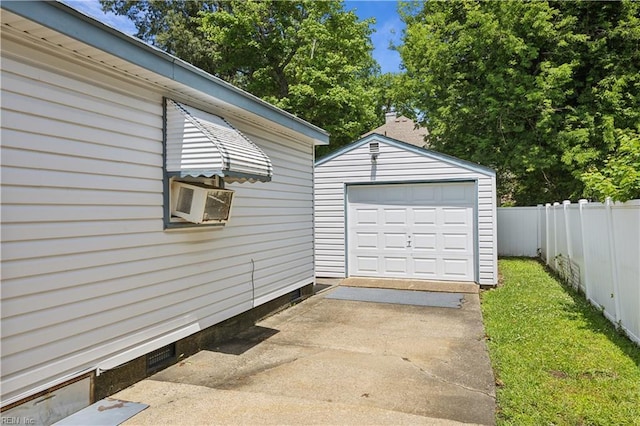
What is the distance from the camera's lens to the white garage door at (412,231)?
9.17 meters

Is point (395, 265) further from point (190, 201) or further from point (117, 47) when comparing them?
point (117, 47)

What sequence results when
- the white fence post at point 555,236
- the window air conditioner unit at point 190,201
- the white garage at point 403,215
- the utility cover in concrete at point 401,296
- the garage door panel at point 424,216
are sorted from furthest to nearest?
the white fence post at point 555,236
the garage door panel at point 424,216
the white garage at point 403,215
the utility cover in concrete at point 401,296
the window air conditioner unit at point 190,201

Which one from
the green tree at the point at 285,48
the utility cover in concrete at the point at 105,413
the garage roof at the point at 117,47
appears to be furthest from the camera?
the green tree at the point at 285,48

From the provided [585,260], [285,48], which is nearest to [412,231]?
[585,260]

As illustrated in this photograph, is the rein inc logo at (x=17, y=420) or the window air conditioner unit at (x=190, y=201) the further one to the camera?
the window air conditioner unit at (x=190, y=201)

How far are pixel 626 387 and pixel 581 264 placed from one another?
415cm

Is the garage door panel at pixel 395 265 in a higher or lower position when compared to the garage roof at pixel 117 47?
lower

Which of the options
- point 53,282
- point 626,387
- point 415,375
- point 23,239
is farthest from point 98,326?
point 626,387

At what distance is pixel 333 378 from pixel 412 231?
5980 mm

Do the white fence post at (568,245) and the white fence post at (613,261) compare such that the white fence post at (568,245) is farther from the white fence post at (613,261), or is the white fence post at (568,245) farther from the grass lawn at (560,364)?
the white fence post at (613,261)

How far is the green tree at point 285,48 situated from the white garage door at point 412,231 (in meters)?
8.45

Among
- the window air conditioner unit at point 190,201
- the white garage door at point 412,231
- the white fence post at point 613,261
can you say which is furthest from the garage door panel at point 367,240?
the window air conditioner unit at point 190,201

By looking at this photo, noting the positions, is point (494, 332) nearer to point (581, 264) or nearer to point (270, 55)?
point (581, 264)

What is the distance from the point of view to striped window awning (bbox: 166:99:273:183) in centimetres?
412
